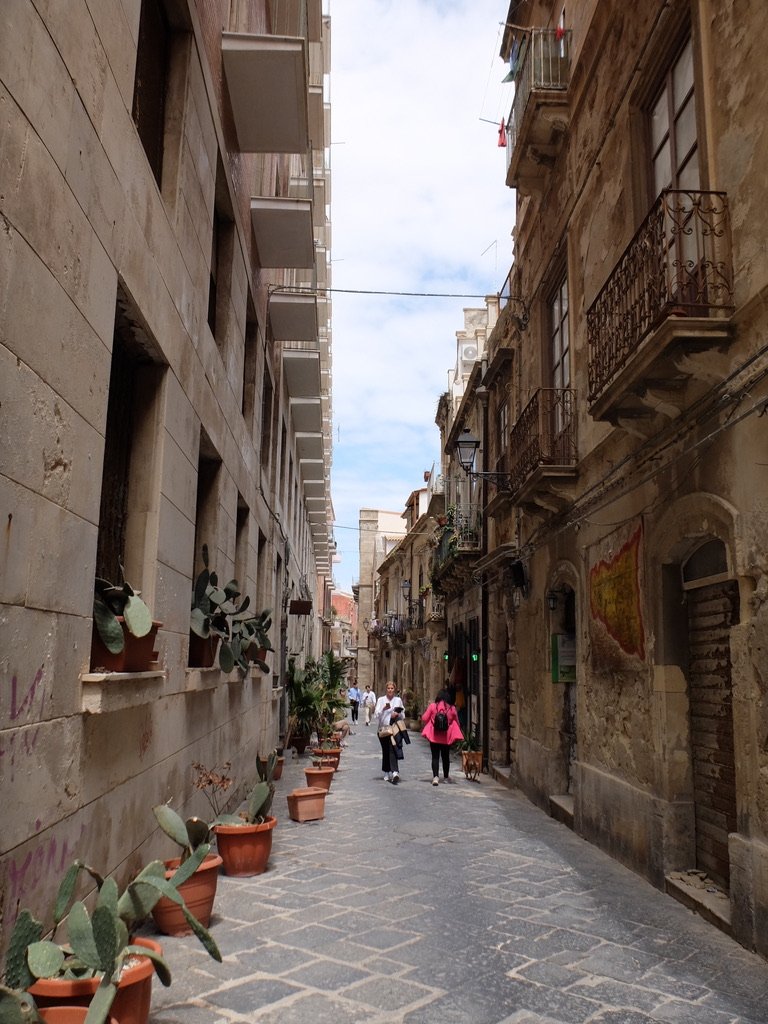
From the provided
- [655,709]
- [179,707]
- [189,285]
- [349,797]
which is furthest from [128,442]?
[349,797]

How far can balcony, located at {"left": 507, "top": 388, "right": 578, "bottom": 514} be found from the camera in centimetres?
974

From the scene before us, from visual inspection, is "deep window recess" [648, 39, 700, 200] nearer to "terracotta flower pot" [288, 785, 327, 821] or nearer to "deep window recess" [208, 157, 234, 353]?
"deep window recess" [208, 157, 234, 353]

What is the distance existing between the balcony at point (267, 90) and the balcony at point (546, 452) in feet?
13.7

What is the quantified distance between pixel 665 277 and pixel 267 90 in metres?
4.50

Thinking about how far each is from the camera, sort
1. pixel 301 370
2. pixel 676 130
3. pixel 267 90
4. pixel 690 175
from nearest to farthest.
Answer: pixel 690 175, pixel 676 130, pixel 267 90, pixel 301 370

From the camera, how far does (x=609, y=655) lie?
8.30m

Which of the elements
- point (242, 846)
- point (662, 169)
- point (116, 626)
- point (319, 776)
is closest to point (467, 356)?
point (319, 776)

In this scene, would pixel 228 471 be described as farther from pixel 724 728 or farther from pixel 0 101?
pixel 0 101

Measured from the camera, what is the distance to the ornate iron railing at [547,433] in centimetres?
991

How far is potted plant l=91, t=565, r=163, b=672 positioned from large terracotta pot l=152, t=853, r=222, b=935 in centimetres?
147

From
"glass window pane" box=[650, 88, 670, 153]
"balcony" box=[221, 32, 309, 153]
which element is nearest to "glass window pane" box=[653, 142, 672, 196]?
"glass window pane" box=[650, 88, 670, 153]

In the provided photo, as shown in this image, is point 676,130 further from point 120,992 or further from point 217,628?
point 120,992

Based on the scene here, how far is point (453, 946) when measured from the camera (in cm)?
503

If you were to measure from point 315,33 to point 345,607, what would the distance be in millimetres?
75617
